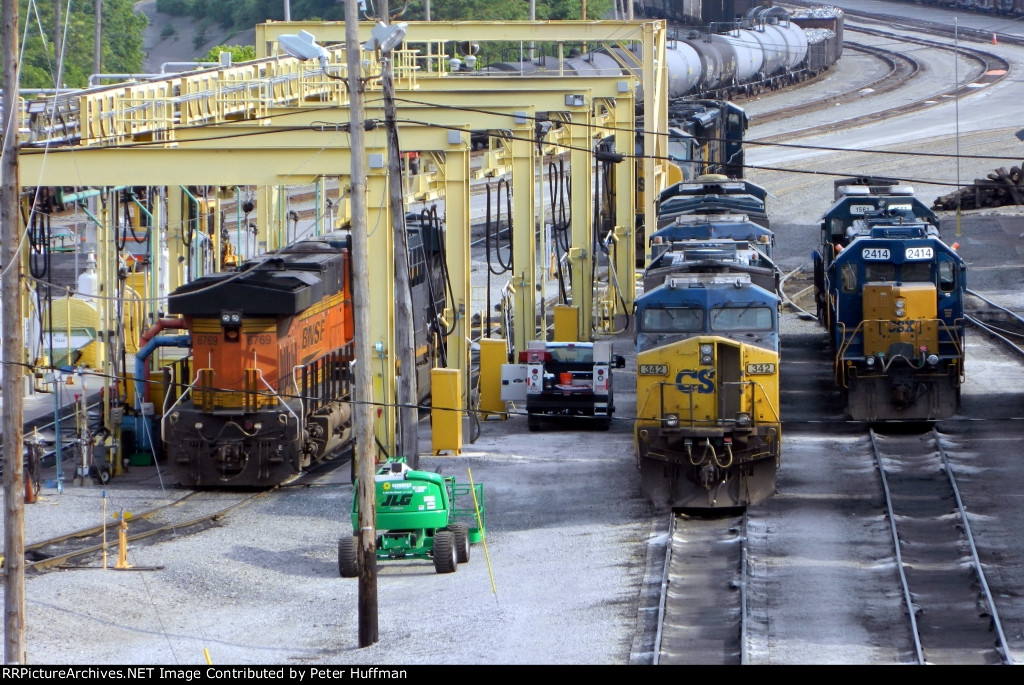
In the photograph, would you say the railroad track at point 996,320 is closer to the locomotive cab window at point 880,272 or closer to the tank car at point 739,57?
the locomotive cab window at point 880,272

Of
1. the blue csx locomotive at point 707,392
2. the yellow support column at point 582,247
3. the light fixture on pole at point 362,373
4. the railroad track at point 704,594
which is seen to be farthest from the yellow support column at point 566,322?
the light fixture on pole at point 362,373

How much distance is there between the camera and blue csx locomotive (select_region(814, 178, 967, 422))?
26.2m

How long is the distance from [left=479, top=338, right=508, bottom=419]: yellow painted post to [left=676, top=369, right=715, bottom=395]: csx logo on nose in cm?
803

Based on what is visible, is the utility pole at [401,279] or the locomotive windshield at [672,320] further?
the utility pole at [401,279]

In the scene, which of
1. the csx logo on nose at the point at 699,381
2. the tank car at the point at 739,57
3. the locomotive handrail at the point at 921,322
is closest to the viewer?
the csx logo on nose at the point at 699,381

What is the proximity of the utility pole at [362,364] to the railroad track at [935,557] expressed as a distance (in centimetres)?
585

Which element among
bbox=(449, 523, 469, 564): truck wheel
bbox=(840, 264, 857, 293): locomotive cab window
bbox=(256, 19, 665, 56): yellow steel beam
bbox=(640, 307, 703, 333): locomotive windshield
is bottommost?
bbox=(449, 523, 469, 564): truck wheel

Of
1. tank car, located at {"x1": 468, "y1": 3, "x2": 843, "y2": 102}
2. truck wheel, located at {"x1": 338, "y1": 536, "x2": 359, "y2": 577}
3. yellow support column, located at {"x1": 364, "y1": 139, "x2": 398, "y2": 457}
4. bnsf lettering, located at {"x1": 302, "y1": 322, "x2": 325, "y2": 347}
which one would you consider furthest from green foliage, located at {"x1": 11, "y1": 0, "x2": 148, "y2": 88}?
truck wheel, located at {"x1": 338, "y1": 536, "x2": 359, "y2": 577}

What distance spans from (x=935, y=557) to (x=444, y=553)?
625 cm

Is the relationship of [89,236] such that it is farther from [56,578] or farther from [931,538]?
[931,538]

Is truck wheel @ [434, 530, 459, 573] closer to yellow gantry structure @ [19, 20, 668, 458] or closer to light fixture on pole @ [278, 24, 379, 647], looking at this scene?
light fixture on pole @ [278, 24, 379, 647]

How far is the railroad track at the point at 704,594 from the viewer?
1603 centimetres

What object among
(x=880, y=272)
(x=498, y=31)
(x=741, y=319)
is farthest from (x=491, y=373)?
(x=498, y=31)

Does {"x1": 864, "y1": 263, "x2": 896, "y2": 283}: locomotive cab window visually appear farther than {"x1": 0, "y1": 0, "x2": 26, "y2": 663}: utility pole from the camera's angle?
Yes
